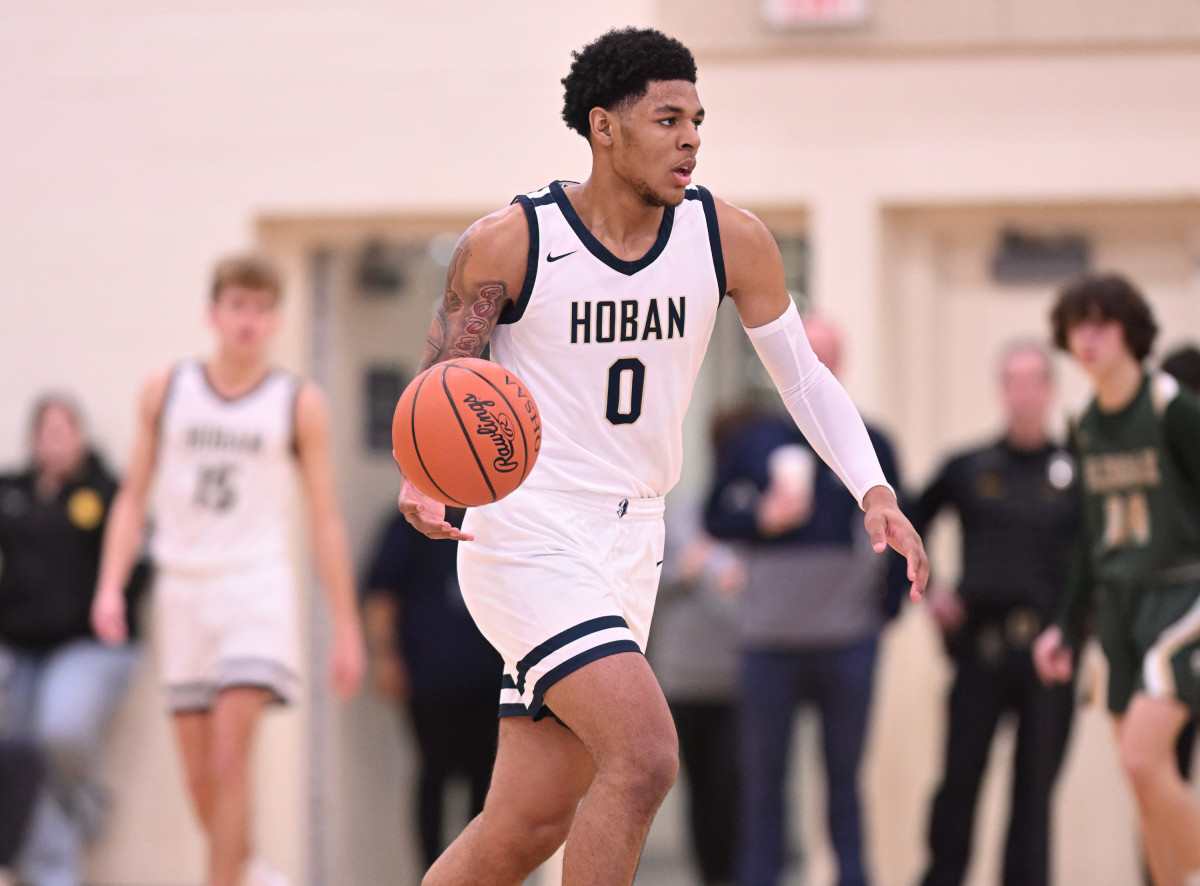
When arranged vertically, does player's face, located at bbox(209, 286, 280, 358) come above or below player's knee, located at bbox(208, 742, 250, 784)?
above

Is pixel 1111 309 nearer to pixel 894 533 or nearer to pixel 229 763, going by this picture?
pixel 894 533

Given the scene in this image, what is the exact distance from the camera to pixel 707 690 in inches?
301

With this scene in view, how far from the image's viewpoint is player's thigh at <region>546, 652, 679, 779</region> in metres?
3.28

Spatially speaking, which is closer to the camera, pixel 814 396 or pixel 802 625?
pixel 814 396

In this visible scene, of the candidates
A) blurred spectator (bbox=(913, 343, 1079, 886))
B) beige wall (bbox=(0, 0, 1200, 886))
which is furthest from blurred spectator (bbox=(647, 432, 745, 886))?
blurred spectator (bbox=(913, 343, 1079, 886))

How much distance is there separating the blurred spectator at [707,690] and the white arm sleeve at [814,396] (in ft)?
12.1

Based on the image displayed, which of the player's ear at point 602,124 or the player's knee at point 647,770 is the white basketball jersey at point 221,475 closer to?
the player's ear at point 602,124

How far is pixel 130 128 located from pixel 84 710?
9.14 feet

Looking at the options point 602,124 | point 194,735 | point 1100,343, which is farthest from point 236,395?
point 1100,343

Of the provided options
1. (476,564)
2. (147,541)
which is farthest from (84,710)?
(476,564)

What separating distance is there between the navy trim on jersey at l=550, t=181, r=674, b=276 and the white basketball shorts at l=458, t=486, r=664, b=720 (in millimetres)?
505

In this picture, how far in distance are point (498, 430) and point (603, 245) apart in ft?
1.71

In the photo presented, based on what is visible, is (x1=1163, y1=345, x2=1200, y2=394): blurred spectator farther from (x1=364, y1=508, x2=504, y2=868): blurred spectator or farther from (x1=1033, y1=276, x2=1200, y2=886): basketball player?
(x1=364, y1=508, x2=504, y2=868): blurred spectator

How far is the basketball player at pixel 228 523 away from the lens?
18.9 feet
